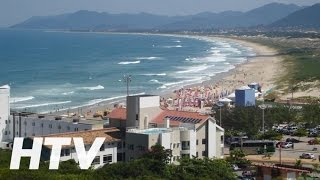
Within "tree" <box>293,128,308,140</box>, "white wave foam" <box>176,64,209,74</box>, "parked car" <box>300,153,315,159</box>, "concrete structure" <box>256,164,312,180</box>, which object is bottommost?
"parked car" <box>300,153,315,159</box>

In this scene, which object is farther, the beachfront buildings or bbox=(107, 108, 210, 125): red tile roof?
bbox=(107, 108, 210, 125): red tile roof

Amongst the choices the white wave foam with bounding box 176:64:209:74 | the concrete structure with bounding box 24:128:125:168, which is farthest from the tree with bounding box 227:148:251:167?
the white wave foam with bounding box 176:64:209:74

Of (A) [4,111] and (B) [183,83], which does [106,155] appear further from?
(B) [183,83]

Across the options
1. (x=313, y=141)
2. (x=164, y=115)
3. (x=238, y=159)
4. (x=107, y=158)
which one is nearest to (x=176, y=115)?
(x=164, y=115)

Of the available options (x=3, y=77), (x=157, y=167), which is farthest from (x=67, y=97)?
(x=157, y=167)

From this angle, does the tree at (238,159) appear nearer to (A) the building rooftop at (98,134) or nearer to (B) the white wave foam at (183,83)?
(A) the building rooftop at (98,134)

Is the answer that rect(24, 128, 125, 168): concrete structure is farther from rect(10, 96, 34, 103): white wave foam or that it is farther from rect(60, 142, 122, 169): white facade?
rect(10, 96, 34, 103): white wave foam

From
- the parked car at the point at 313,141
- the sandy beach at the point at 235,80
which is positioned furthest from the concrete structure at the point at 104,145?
the sandy beach at the point at 235,80

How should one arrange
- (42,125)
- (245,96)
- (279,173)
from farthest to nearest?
(245,96)
(42,125)
(279,173)
